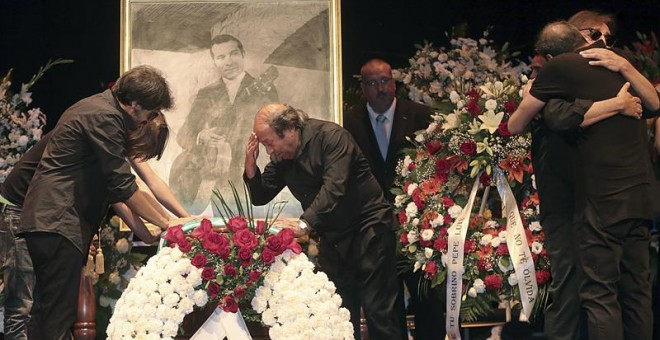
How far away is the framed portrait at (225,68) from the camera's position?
623 centimetres

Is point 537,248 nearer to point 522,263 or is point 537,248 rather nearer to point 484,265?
point 522,263

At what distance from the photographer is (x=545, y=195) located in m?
4.51

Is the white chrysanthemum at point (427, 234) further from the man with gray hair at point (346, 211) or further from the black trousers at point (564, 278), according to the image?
the black trousers at point (564, 278)

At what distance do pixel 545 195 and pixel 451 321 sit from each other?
97 centimetres

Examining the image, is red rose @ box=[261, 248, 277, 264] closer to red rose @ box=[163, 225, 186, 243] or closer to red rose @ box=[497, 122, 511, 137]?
red rose @ box=[163, 225, 186, 243]

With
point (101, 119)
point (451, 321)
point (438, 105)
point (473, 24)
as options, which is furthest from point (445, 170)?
point (473, 24)

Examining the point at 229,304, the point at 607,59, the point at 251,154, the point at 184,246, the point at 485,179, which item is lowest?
the point at 229,304

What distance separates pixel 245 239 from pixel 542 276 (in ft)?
5.38

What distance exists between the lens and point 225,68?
6352mm

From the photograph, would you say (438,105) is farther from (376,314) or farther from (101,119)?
(101,119)

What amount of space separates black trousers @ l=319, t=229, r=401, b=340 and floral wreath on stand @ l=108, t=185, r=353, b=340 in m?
0.70

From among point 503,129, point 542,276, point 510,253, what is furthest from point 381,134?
point 542,276

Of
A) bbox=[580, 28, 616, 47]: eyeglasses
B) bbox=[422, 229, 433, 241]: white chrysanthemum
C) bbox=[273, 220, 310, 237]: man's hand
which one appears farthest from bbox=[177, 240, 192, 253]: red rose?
bbox=[580, 28, 616, 47]: eyeglasses

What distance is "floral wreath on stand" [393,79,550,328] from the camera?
5102 millimetres
